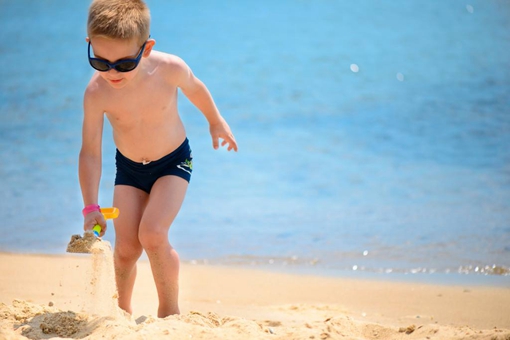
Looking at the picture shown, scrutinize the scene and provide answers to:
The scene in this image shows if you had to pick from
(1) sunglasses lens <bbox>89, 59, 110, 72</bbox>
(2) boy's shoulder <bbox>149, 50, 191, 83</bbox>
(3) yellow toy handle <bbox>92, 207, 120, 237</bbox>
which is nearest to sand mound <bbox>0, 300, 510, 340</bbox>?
(3) yellow toy handle <bbox>92, 207, 120, 237</bbox>

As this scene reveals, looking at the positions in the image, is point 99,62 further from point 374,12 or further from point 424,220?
point 374,12

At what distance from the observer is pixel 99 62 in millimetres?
2932

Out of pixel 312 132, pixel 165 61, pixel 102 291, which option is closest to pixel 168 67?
pixel 165 61

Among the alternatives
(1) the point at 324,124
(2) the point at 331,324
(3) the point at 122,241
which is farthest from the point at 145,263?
(1) the point at 324,124

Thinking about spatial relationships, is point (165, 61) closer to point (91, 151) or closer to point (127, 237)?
point (91, 151)

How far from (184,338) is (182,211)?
3.69 metres

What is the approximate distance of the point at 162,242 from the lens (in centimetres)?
328

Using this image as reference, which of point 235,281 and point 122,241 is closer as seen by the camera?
point 122,241

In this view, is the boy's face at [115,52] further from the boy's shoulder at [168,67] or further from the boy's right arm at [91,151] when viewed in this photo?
the boy's shoulder at [168,67]

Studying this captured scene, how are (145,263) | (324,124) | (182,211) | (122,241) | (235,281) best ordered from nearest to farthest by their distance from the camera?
(122,241) < (235,281) < (145,263) < (182,211) < (324,124)

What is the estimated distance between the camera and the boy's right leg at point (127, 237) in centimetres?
342

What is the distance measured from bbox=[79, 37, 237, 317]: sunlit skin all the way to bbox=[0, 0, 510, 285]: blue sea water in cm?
161

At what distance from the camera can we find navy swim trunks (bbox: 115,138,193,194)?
3.53 meters

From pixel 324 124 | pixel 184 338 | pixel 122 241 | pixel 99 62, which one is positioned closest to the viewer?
pixel 184 338
